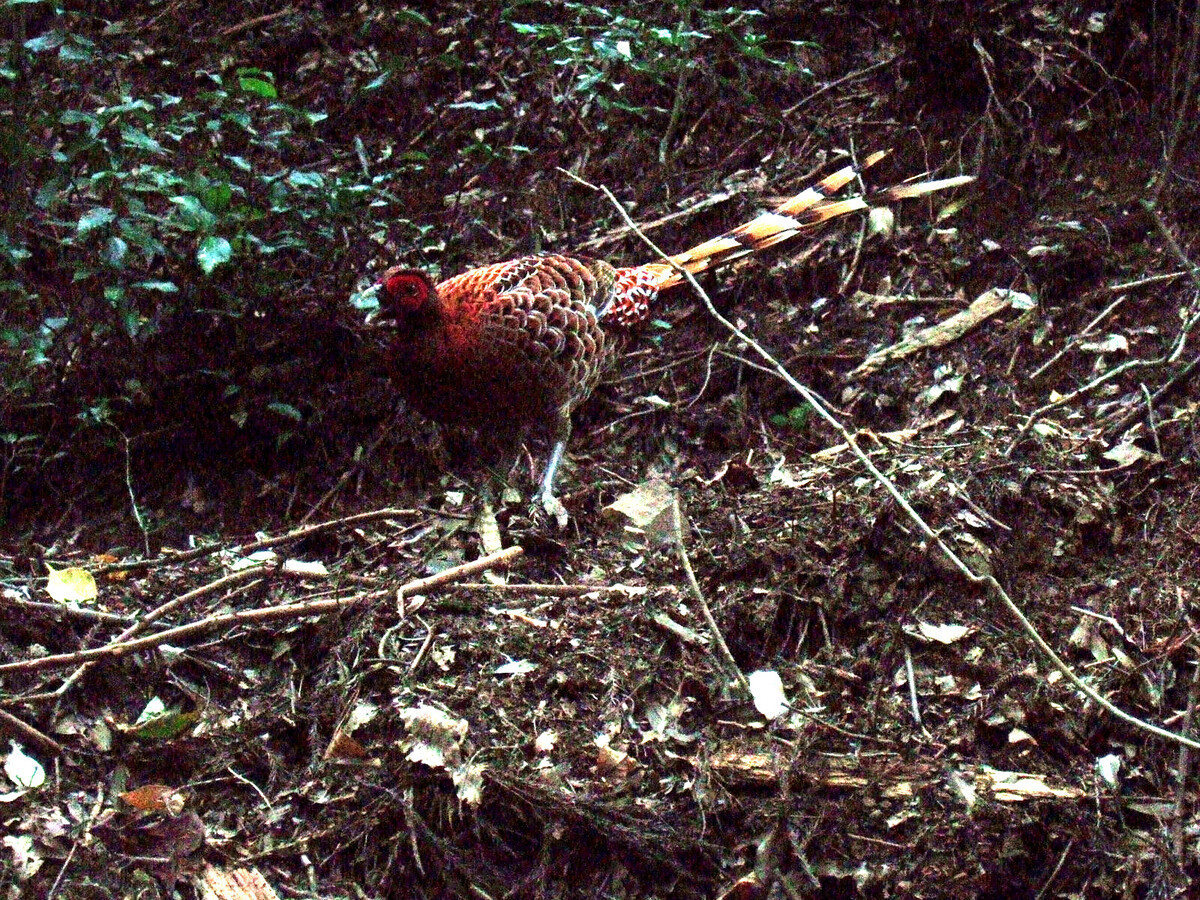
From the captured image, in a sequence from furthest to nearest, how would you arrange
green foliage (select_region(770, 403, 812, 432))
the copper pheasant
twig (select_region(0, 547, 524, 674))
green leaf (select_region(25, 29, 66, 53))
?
1. green foliage (select_region(770, 403, 812, 432))
2. the copper pheasant
3. green leaf (select_region(25, 29, 66, 53))
4. twig (select_region(0, 547, 524, 674))

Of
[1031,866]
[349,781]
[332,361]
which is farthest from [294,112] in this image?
[1031,866]

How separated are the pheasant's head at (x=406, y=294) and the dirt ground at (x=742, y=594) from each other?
72cm

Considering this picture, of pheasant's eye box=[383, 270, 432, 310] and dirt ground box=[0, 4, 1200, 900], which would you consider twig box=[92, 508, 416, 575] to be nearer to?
dirt ground box=[0, 4, 1200, 900]

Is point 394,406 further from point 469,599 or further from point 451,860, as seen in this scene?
point 451,860

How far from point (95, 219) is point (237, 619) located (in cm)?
143

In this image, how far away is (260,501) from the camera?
16.8ft

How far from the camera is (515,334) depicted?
15.6 feet

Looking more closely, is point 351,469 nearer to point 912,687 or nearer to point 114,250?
point 114,250

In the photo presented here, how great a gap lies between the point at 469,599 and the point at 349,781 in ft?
2.52

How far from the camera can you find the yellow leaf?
4094mm

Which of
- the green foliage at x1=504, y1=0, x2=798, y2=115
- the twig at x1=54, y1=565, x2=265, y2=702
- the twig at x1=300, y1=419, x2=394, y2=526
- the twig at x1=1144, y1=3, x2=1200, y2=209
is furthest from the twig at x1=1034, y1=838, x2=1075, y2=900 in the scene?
the green foliage at x1=504, y1=0, x2=798, y2=115

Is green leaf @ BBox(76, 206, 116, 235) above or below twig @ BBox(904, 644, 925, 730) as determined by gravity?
above

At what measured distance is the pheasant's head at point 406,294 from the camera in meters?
4.52

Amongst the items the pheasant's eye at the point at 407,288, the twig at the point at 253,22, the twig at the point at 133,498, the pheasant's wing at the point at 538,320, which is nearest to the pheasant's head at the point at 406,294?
the pheasant's eye at the point at 407,288
